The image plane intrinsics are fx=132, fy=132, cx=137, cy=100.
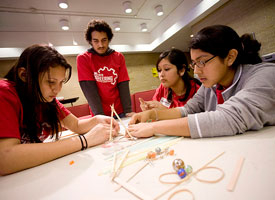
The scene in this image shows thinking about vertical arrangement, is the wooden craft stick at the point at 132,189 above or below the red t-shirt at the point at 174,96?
below

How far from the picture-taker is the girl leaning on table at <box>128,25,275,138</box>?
55 cm

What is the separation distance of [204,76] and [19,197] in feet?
3.28

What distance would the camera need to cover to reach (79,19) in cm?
322

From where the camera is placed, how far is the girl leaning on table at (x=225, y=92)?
0.55 m

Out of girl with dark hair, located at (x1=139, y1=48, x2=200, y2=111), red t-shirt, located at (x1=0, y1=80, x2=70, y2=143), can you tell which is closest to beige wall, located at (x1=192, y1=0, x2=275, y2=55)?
girl with dark hair, located at (x1=139, y1=48, x2=200, y2=111)

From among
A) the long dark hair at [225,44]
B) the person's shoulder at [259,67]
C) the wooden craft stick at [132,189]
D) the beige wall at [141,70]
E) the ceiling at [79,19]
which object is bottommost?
the wooden craft stick at [132,189]

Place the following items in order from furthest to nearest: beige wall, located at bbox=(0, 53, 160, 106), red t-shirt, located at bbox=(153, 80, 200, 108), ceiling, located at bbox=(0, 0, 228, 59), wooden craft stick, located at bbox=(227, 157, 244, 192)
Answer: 1. beige wall, located at bbox=(0, 53, 160, 106)
2. ceiling, located at bbox=(0, 0, 228, 59)
3. red t-shirt, located at bbox=(153, 80, 200, 108)
4. wooden craft stick, located at bbox=(227, 157, 244, 192)

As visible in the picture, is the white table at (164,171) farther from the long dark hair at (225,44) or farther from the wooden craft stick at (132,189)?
the long dark hair at (225,44)

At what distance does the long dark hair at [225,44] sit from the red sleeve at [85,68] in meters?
1.08

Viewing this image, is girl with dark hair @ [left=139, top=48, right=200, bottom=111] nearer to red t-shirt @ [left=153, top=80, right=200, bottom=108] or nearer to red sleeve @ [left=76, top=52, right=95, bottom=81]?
red t-shirt @ [left=153, top=80, right=200, bottom=108]

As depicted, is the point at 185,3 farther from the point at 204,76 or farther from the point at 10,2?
the point at 10,2

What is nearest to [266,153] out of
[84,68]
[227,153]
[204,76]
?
[227,153]

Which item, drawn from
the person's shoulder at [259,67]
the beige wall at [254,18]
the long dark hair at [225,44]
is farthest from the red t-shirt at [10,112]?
the beige wall at [254,18]

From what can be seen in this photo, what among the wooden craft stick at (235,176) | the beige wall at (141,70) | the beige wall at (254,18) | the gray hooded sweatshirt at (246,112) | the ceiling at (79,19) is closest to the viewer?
the wooden craft stick at (235,176)
